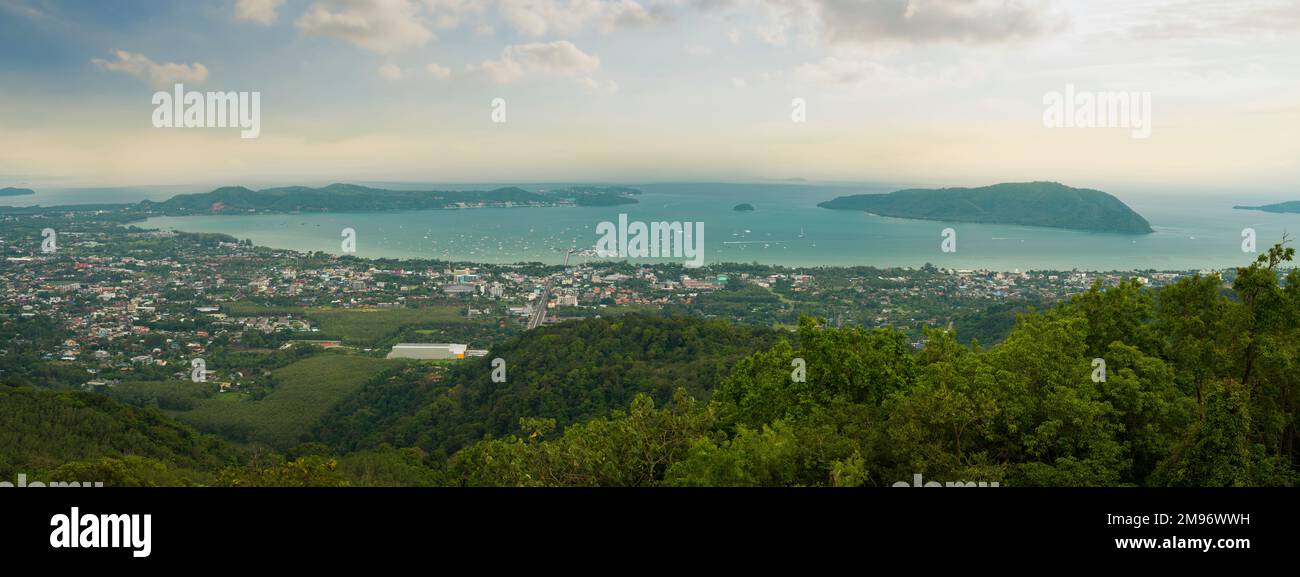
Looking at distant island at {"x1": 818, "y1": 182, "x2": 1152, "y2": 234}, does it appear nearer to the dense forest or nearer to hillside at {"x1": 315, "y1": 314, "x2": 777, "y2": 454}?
hillside at {"x1": 315, "y1": 314, "x2": 777, "y2": 454}

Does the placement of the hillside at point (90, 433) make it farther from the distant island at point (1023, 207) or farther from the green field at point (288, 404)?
the distant island at point (1023, 207)

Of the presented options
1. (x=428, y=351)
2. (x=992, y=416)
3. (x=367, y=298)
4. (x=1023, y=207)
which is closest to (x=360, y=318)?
(x=367, y=298)

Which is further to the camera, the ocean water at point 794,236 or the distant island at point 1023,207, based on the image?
the distant island at point 1023,207

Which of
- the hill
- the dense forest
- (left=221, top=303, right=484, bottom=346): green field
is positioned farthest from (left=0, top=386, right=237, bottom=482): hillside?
the hill

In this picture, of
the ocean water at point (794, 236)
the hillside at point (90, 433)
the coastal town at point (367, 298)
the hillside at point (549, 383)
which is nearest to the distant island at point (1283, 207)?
the ocean water at point (794, 236)

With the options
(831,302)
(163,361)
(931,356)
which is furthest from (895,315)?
(163,361)

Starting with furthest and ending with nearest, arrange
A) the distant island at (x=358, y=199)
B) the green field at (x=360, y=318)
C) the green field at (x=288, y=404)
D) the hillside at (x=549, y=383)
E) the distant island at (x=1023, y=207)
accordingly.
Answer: the distant island at (x=358, y=199) → the distant island at (x=1023, y=207) → the green field at (x=360, y=318) → the green field at (x=288, y=404) → the hillside at (x=549, y=383)
